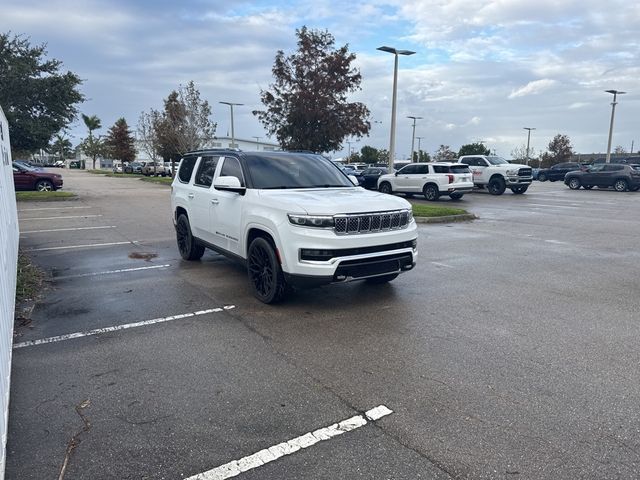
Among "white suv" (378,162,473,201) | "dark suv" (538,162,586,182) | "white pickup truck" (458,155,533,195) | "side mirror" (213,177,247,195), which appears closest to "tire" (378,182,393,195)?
"white suv" (378,162,473,201)

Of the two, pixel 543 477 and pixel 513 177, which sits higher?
pixel 513 177

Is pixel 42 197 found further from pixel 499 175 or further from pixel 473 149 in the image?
pixel 473 149

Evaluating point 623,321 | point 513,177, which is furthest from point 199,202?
point 513,177

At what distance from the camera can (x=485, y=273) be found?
782 cm

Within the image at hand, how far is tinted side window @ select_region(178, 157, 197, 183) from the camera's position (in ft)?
27.3

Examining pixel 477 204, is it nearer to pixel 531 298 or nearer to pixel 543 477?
pixel 531 298

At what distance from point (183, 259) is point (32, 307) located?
3115 mm

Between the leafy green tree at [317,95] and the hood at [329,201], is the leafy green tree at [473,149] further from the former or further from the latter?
the hood at [329,201]

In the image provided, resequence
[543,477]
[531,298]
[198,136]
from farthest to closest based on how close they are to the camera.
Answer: [198,136] < [531,298] < [543,477]

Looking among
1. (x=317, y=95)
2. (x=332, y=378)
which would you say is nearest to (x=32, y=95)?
(x=317, y=95)

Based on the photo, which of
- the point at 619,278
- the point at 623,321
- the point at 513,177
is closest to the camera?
the point at 623,321

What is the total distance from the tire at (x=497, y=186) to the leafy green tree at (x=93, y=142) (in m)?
90.7

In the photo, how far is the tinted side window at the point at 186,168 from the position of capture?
833 centimetres

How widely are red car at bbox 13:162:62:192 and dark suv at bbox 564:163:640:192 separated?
3222 cm
